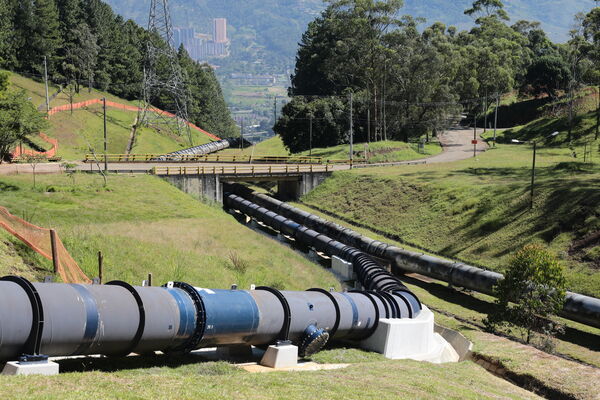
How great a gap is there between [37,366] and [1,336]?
4.23ft

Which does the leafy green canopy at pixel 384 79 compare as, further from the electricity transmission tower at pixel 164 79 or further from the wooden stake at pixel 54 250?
the wooden stake at pixel 54 250

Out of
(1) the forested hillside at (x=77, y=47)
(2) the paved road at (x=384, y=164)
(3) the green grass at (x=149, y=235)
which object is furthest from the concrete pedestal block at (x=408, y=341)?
(1) the forested hillside at (x=77, y=47)

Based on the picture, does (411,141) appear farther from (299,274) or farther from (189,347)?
(189,347)

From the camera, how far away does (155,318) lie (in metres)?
23.1

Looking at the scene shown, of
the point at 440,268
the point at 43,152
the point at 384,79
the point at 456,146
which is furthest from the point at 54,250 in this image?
the point at 456,146

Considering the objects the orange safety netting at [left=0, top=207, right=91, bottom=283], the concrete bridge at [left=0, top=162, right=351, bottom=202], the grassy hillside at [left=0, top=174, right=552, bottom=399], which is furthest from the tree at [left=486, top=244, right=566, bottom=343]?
the concrete bridge at [left=0, top=162, right=351, bottom=202]

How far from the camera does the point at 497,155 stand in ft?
355

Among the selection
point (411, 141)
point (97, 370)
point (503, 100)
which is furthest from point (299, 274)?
point (503, 100)

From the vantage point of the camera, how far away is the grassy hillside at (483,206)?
5794 cm

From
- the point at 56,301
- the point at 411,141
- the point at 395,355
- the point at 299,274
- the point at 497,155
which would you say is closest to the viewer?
the point at 56,301

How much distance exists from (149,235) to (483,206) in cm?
3412

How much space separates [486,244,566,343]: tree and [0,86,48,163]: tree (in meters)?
48.1

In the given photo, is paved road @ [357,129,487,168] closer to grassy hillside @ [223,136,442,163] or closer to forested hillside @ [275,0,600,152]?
grassy hillside @ [223,136,442,163]

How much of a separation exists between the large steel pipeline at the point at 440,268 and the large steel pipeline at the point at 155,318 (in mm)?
17869
